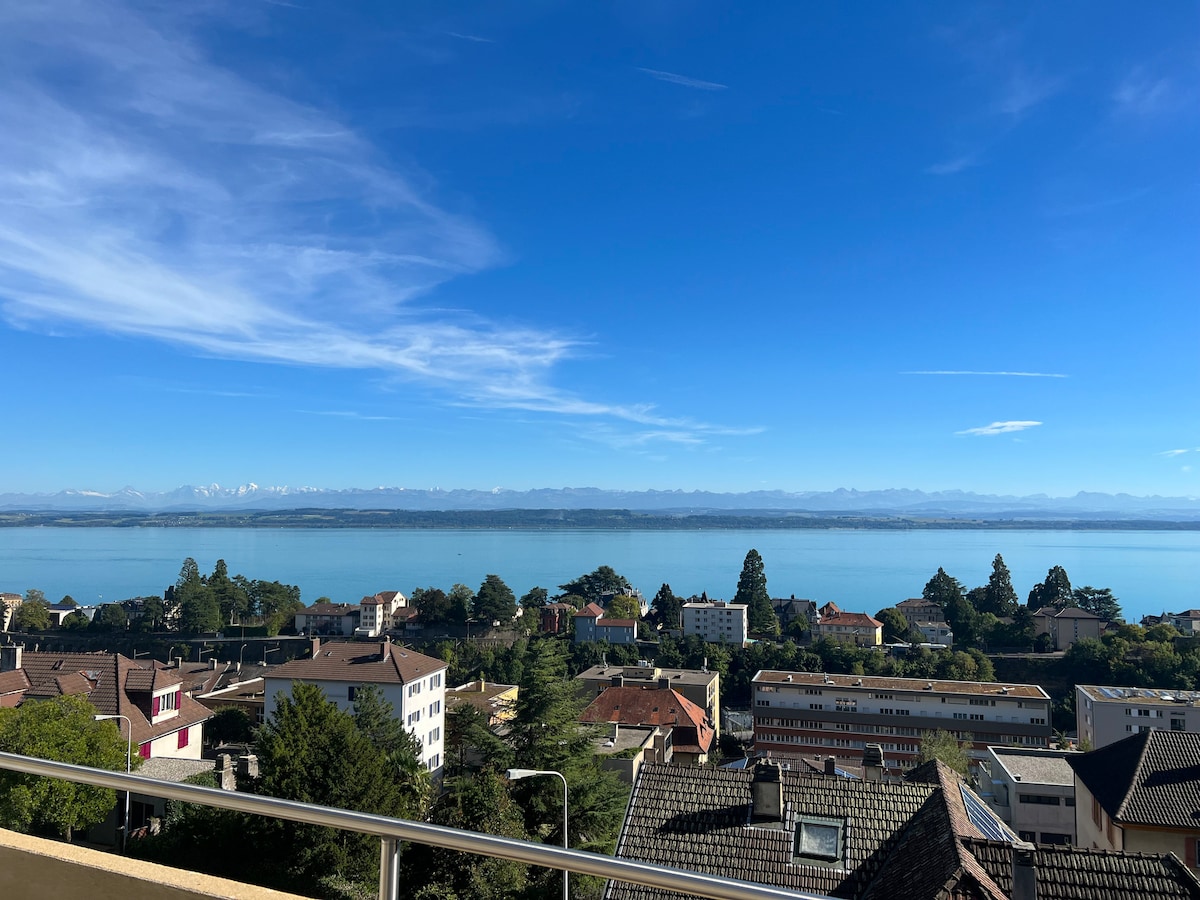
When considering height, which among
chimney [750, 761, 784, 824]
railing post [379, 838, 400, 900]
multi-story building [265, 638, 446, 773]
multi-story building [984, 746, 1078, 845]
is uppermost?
railing post [379, 838, 400, 900]

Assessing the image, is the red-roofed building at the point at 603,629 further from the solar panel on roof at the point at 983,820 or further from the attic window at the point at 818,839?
the attic window at the point at 818,839

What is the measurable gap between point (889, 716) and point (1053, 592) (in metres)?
32.3

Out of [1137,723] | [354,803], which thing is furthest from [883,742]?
[354,803]

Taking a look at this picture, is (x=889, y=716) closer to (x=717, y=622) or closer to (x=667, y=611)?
(x=717, y=622)

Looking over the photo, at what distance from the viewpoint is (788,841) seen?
678 centimetres

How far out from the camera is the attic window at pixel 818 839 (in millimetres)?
6652

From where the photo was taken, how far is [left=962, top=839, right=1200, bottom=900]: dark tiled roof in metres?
5.46

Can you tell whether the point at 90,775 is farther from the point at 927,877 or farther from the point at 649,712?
the point at 649,712

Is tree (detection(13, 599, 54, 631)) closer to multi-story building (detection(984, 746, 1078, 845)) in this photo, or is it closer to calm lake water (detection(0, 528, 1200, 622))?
calm lake water (detection(0, 528, 1200, 622))

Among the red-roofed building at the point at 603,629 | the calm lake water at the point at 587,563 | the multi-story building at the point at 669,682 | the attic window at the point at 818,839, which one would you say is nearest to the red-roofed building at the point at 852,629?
the red-roofed building at the point at 603,629

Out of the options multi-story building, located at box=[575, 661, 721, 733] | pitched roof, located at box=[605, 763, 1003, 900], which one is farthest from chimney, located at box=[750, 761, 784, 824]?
Result: multi-story building, located at box=[575, 661, 721, 733]

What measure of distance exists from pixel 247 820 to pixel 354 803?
53.0 inches

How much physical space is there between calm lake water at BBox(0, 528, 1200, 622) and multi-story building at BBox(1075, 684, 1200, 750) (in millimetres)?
44169

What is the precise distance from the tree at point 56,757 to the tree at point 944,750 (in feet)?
58.3
